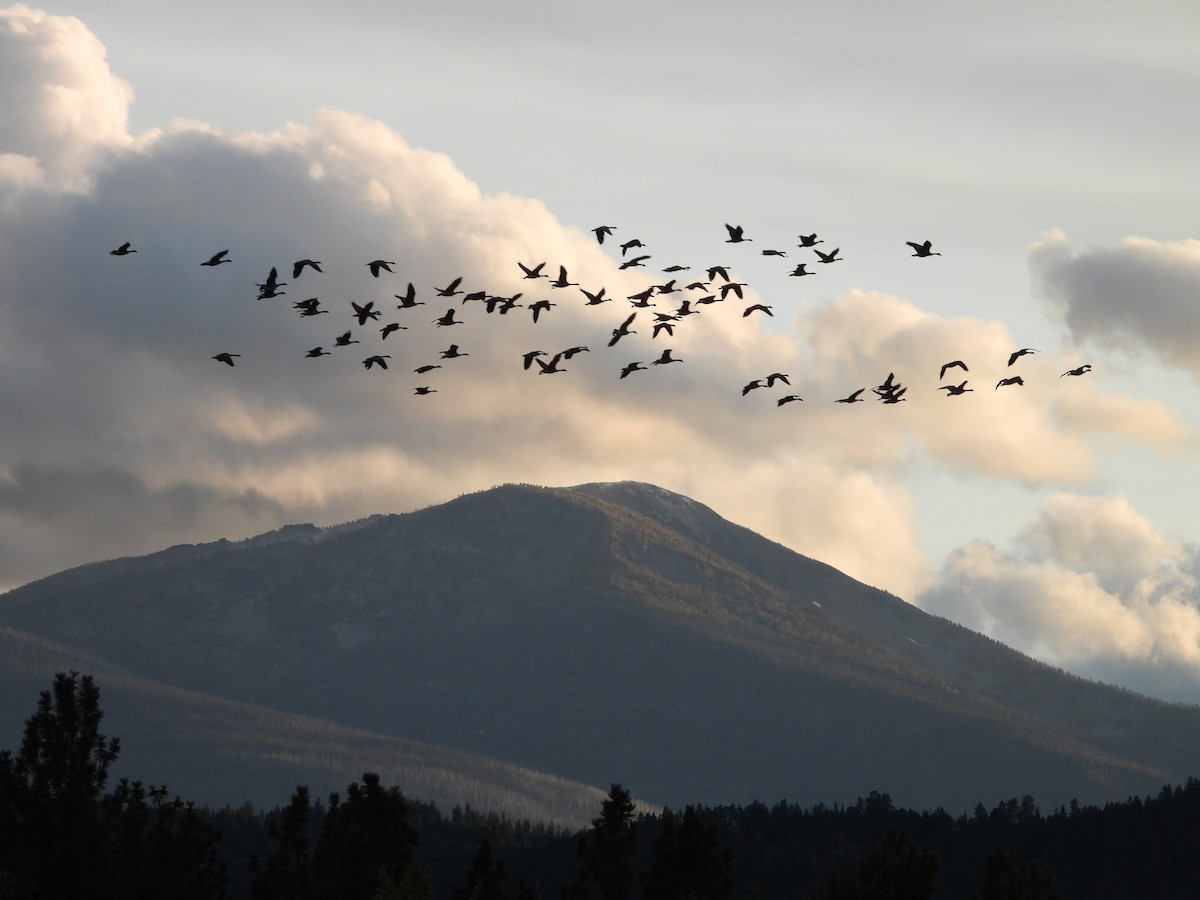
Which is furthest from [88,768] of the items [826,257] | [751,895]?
[826,257]

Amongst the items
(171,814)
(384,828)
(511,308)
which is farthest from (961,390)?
(171,814)

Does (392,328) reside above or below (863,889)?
above

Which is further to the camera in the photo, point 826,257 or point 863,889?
point 826,257

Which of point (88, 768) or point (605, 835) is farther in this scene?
point (605, 835)

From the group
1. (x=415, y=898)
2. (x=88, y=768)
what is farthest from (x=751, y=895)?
(x=88, y=768)

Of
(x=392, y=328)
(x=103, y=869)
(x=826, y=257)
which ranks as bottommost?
(x=103, y=869)

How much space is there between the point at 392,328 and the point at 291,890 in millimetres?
33560

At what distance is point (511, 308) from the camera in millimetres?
123312

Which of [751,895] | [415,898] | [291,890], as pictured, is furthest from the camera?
[291,890]

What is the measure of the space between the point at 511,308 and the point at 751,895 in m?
37.6

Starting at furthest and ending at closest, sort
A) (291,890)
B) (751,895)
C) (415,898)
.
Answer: (291,890), (751,895), (415,898)

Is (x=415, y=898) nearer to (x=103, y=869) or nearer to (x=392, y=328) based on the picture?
(x=103, y=869)

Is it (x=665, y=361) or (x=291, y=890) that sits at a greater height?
(x=665, y=361)

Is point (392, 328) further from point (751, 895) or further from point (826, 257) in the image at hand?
point (751, 895)
